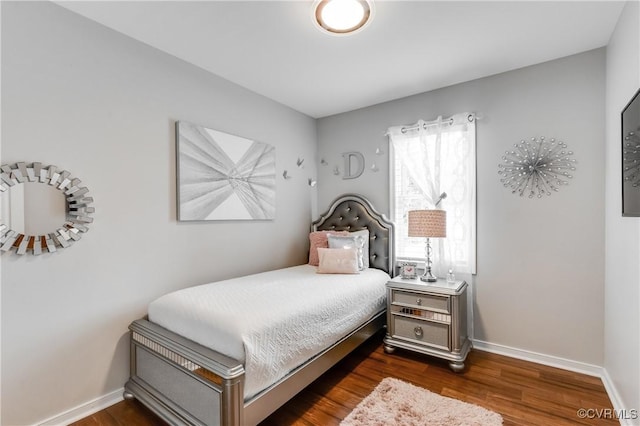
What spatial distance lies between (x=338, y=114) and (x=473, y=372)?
3157 mm

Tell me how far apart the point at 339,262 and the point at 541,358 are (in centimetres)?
195

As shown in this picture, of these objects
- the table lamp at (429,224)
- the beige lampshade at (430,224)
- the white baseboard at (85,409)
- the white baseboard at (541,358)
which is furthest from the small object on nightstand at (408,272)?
the white baseboard at (85,409)

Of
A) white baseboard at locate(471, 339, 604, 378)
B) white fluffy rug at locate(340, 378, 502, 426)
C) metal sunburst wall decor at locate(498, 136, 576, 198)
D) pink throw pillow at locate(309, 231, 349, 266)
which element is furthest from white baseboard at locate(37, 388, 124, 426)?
metal sunburst wall decor at locate(498, 136, 576, 198)

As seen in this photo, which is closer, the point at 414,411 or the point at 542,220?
the point at 414,411

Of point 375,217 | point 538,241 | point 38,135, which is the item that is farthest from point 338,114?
point 38,135

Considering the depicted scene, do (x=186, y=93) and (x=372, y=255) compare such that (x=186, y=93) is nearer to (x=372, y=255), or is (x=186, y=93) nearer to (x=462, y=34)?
(x=462, y=34)

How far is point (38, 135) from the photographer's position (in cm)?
182

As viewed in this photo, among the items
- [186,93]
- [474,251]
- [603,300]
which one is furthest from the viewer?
[474,251]

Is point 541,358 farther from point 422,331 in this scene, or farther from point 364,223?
point 364,223

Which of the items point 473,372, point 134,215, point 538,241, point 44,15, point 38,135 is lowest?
point 473,372

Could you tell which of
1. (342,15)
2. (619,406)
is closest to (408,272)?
(619,406)

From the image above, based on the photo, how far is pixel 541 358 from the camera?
8.60 feet

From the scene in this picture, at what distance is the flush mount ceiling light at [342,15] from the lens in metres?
1.86

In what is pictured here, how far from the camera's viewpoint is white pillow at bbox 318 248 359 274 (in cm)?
299
